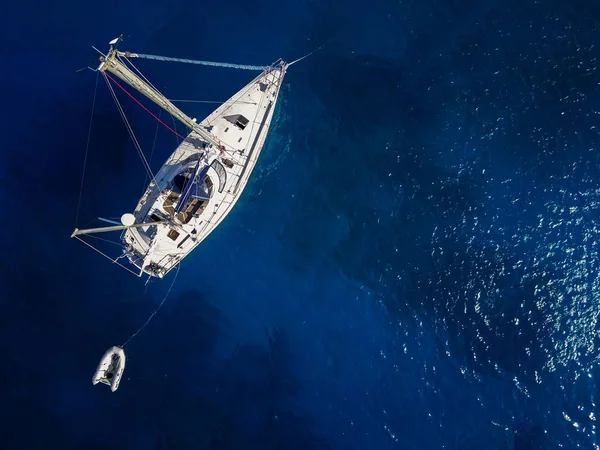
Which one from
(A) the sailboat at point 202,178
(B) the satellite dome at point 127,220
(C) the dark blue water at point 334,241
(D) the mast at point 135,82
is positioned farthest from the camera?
(C) the dark blue water at point 334,241

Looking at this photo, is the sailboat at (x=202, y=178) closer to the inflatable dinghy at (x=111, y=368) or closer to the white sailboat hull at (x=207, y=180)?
the white sailboat hull at (x=207, y=180)

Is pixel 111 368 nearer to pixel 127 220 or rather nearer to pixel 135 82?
pixel 127 220

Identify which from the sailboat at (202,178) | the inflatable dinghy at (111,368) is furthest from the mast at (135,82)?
the inflatable dinghy at (111,368)

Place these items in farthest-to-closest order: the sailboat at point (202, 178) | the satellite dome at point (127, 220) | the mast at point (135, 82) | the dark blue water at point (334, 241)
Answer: the dark blue water at point (334, 241)
the sailboat at point (202, 178)
the satellite dome at point (127, 220)
the mast at point (135, 82)

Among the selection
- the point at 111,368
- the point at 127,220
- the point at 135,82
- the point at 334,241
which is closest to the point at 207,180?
the point at 127,220

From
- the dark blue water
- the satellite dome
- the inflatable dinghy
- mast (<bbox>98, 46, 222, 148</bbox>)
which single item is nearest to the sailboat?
mast (<bbox>98, 46, 222, 148</bbox>)
